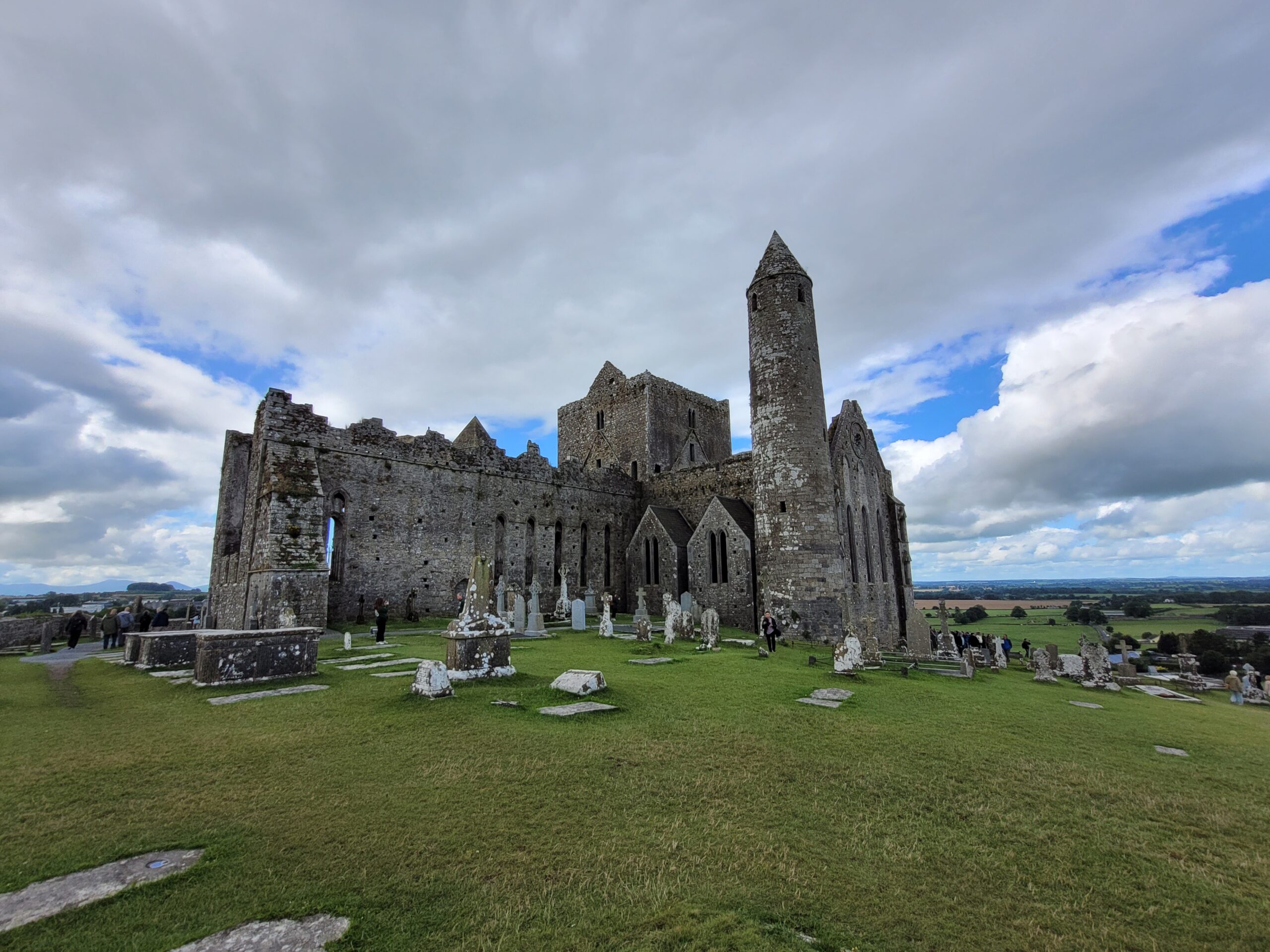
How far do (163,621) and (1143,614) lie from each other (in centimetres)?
9107

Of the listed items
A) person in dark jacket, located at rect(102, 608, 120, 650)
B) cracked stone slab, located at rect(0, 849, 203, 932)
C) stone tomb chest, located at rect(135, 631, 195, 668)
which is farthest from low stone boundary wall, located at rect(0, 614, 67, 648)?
cracked stone slab, located at rect(0, 849, 203, 932)

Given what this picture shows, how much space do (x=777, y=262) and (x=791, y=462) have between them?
8061 millimetres

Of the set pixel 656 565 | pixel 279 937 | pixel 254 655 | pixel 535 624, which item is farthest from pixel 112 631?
pixel 279 937

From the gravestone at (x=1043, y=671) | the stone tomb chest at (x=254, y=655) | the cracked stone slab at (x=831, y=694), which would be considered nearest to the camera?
the stone tomb chest at (x=254, y=655)

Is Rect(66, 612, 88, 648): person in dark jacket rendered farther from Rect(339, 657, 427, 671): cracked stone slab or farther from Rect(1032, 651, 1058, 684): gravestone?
Rect(1032, 651, 1058, 684): gravestone

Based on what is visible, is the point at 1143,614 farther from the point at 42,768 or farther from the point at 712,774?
the point at 42,768

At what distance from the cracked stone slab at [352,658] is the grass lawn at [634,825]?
3578 millimetres

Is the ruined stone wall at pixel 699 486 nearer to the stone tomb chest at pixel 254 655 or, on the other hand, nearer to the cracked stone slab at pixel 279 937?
the stone tomb chest at pixel 254 655

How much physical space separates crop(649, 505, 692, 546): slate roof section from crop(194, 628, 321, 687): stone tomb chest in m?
17.9

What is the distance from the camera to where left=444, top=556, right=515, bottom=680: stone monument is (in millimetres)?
9430

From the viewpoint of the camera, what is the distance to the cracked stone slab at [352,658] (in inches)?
460

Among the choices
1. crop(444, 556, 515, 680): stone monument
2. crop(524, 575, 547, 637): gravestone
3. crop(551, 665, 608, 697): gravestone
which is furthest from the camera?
crop(524, 575, 547, 637): gravestone

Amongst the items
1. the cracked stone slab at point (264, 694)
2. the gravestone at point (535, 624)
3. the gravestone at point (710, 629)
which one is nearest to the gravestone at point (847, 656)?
the gravestone at point (710, 629)

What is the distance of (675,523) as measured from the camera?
90.4 feet
